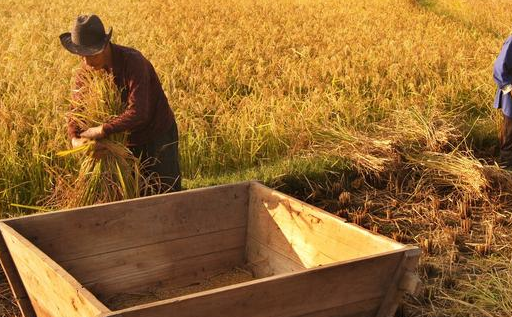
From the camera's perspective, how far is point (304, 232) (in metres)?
3.41

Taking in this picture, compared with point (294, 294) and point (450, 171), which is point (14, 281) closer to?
point (294, 294)

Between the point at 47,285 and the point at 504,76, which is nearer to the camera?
the point at 47,285

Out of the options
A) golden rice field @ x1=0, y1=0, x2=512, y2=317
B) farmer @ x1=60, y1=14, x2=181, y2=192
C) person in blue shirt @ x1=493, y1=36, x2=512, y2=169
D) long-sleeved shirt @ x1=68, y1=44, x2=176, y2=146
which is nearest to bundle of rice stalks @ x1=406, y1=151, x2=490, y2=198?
golden rice field @ x1=0, y1=0, x2=512, y2=317

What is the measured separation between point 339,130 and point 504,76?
1.54 m

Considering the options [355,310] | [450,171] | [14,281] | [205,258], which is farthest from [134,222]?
[450,171]

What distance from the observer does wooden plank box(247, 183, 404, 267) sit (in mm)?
3057

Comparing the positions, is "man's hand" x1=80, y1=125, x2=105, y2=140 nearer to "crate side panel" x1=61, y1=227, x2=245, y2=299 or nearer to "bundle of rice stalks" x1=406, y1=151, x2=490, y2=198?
"crate side panel" x1=61, y1=227, x2=245, y2=299

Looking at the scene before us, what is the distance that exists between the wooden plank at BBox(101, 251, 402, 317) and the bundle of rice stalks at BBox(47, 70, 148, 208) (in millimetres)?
1578

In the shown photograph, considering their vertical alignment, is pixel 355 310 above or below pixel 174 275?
above

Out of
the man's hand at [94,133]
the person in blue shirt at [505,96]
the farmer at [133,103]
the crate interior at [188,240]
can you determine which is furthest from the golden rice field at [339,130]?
the crate interior at [188,240]

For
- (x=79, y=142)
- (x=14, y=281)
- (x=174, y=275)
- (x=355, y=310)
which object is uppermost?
(x=79, y=142)

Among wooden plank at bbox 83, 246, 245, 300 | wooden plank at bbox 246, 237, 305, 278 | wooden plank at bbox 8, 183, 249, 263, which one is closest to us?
wooden plank at bbox 8, 183, 249, 263

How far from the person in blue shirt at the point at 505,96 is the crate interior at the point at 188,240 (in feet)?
10.3

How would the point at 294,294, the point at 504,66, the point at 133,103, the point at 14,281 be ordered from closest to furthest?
the point at 294,294 < the point at 14,281 < the point at 133,103 < the point at 504,66
